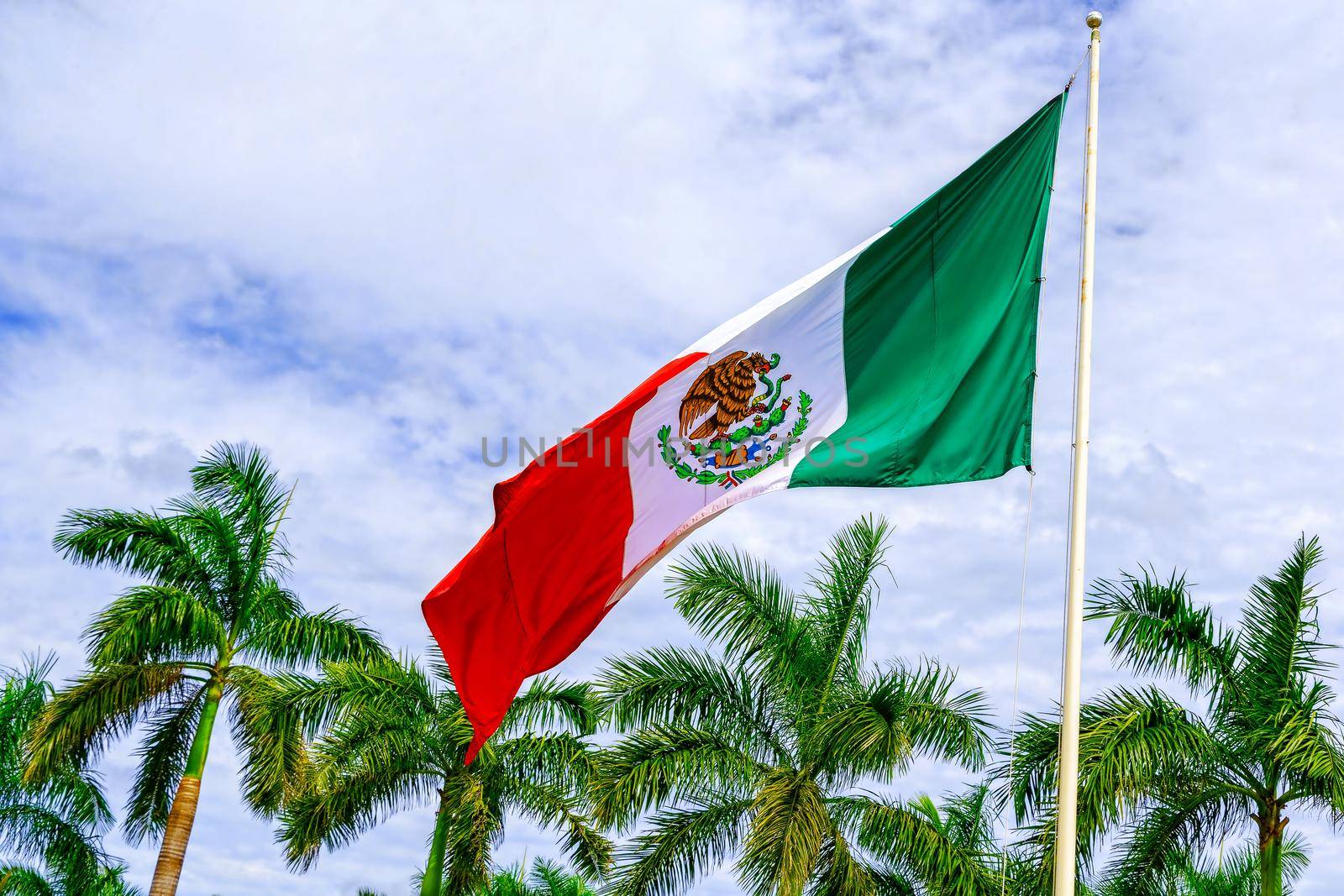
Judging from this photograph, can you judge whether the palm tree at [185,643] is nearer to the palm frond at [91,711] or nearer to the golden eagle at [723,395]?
the palm frond at [91,711]

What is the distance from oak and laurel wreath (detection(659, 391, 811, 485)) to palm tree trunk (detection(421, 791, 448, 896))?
12727 millimetres

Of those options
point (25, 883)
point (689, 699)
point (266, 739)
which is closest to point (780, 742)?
point (689, 699)

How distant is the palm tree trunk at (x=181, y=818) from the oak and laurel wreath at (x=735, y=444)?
1549cm

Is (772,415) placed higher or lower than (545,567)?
higher

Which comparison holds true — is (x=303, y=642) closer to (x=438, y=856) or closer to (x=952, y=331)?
(x=438, y=856)

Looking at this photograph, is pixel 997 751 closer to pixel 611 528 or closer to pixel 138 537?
pixel 611 528

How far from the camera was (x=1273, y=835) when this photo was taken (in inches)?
627

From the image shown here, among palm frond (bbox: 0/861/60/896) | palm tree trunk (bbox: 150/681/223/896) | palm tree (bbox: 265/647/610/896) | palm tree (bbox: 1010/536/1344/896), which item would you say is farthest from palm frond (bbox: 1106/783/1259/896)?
palm frond (bbox: 0/861/60/896)

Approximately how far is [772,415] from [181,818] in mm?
16259

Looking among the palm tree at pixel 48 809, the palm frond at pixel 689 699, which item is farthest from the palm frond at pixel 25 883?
the palm frond at pixel 689 699

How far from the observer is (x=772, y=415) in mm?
10531

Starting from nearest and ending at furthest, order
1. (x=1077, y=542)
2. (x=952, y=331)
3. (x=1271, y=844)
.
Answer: (x=1077, y=542), (x=952, y=331), (x=1271, y=844)

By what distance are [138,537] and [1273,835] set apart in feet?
58.2

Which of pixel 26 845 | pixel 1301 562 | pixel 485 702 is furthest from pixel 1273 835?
pixel 26 845
